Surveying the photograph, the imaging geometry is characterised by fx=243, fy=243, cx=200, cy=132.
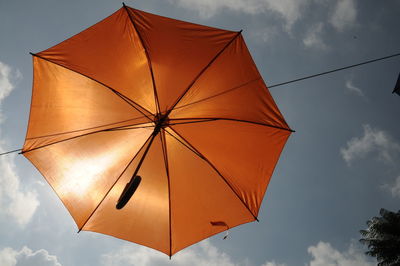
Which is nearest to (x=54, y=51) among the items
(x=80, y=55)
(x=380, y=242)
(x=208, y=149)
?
(x=80, y=55)

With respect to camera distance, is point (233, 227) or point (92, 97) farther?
point (233, 227)

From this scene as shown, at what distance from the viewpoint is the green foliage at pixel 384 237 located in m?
13.7

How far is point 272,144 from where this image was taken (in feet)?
14.4

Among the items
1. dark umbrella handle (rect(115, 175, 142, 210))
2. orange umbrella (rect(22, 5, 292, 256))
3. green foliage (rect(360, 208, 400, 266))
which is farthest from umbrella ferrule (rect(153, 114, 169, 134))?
green foliage (rect(360, 208, 400, 266))

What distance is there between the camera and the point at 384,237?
575 inches

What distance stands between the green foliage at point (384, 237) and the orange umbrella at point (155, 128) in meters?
14.6

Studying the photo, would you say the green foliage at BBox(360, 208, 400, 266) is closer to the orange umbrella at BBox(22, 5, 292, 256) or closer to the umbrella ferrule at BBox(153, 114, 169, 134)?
the orange umbrella at BBox(22, 5, 292, 256)

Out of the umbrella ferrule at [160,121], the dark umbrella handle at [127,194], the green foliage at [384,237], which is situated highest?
the green foliage at [384,237]

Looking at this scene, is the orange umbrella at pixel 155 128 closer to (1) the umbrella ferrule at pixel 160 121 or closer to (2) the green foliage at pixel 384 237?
(1) the umbrella ferrule at pixel 160 121

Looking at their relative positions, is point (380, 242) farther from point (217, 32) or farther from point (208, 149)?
point (217, 32)

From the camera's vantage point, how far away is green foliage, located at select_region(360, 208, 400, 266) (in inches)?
541

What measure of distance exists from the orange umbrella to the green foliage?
48.1 ft

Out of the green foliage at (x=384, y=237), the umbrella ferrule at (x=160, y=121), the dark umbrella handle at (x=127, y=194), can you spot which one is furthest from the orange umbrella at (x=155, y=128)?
the green foliage at (x=384, y=237)

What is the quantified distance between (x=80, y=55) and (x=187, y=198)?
9.76 ft
